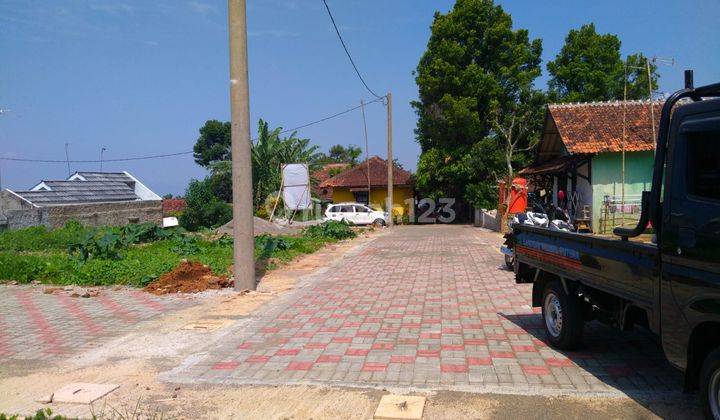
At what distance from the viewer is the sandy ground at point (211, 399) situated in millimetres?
4590

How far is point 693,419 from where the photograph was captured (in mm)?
4305

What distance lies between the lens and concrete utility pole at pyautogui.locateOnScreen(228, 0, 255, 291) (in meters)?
10.4

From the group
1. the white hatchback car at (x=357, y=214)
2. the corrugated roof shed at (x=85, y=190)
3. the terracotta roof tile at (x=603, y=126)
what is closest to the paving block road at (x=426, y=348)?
the terracotta roof tile at (x=603, y=126)

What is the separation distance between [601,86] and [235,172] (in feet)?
94.9

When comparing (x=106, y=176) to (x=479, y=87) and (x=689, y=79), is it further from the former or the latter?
(x=689, y=79)

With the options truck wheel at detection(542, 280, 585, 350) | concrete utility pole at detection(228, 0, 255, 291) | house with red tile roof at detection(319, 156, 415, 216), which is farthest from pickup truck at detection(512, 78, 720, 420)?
house with red tile roof at detection(319, 156, 415, 216)

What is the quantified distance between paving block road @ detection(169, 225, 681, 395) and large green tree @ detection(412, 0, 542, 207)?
23.7 m

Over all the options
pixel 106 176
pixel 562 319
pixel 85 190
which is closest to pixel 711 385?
pixel 562 319

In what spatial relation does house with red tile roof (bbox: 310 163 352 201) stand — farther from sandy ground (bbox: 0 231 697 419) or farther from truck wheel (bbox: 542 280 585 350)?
truck wheel (bbox: 542 280 585 350)

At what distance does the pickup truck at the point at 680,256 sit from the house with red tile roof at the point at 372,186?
3661 cm

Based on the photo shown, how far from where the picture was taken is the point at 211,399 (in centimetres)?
510

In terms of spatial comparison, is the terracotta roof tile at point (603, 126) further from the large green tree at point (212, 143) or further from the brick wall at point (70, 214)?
the large green tree at point (212, 143)

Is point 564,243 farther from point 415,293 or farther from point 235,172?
point 235,172

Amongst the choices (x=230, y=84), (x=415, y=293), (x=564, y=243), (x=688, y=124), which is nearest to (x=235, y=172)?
(x=230, y=84)
